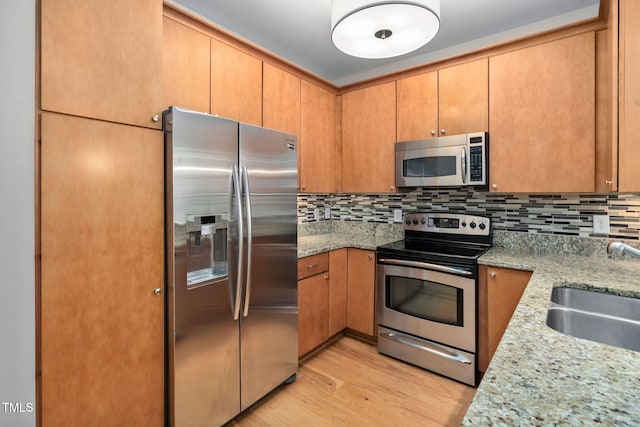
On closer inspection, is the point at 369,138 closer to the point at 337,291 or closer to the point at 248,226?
the point at 337,291

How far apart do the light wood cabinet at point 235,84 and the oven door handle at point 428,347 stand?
1.96m

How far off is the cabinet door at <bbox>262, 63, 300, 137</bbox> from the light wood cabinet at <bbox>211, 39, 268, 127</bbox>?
0.23 feet

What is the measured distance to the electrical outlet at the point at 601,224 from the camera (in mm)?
2131

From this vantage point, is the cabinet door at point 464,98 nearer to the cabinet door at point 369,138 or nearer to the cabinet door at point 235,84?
the cabinet door at point 369,138

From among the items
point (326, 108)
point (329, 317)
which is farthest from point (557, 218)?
point (326, 108)

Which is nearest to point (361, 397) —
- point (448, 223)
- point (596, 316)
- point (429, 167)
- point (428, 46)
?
point (596, 316)

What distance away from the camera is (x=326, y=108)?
2.98 m

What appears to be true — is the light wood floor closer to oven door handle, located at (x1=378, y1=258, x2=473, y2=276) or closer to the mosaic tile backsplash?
oven door handle, located at (x1=378, y1=258, x2=473, y2=276)

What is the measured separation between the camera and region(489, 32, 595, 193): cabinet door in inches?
77.9

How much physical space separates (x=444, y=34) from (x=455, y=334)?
235cm

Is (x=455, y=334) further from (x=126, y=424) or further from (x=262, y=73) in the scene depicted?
(x=262, y=73)

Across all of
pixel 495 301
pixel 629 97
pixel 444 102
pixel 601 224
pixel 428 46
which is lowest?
pixel 495 301

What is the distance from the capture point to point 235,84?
7.06 feet

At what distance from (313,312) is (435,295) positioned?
930mm
